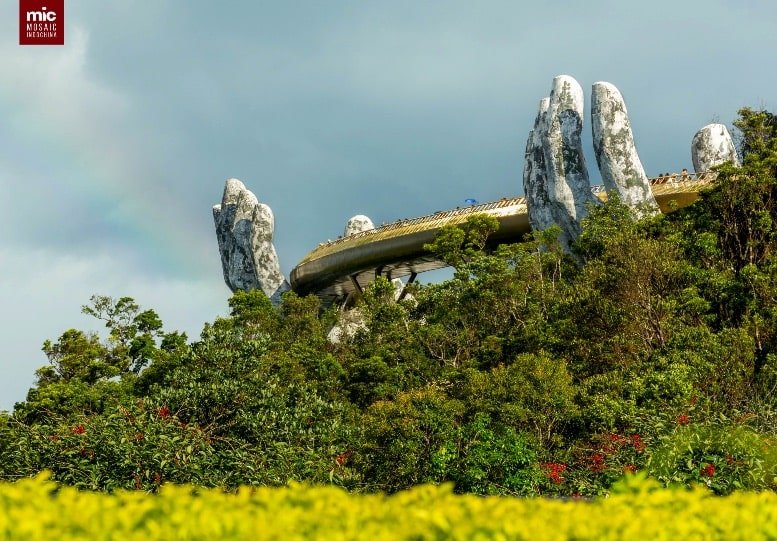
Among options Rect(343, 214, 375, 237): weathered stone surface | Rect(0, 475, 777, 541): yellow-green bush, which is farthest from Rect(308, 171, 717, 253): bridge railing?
Rect(0, 475, 777, 541): yellow-green bush

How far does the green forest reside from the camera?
1248 cm

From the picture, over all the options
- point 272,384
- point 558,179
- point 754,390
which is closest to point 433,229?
point 558,179

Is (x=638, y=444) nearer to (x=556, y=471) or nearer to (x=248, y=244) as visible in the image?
(x=556, y=471)

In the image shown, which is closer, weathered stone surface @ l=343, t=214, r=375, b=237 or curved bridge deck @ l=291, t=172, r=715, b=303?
curved bridge deck @ l=291, t=172, r=715, b=303

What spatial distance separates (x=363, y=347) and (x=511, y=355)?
603 centimetres

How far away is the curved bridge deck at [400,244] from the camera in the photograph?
32781 mm

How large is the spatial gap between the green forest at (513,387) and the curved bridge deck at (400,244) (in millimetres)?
3184

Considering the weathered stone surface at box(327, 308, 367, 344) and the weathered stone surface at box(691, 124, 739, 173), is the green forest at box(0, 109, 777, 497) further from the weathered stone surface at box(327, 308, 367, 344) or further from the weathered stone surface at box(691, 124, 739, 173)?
the weathered stone surface at box(691, 124, 739, 173)

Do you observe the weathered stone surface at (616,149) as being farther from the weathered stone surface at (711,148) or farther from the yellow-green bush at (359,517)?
the yellow-green bush at (359,517)

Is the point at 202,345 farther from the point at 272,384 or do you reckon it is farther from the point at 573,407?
the point at 573,407

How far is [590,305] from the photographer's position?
2222 cm

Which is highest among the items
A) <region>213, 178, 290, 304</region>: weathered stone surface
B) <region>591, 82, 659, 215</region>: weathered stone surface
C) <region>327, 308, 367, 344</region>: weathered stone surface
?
<region>213, 178, 290, 304</region>: weathered stone surface

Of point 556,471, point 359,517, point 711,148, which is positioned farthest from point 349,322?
point 359,517

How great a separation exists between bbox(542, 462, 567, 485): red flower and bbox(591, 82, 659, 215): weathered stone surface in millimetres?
18776
